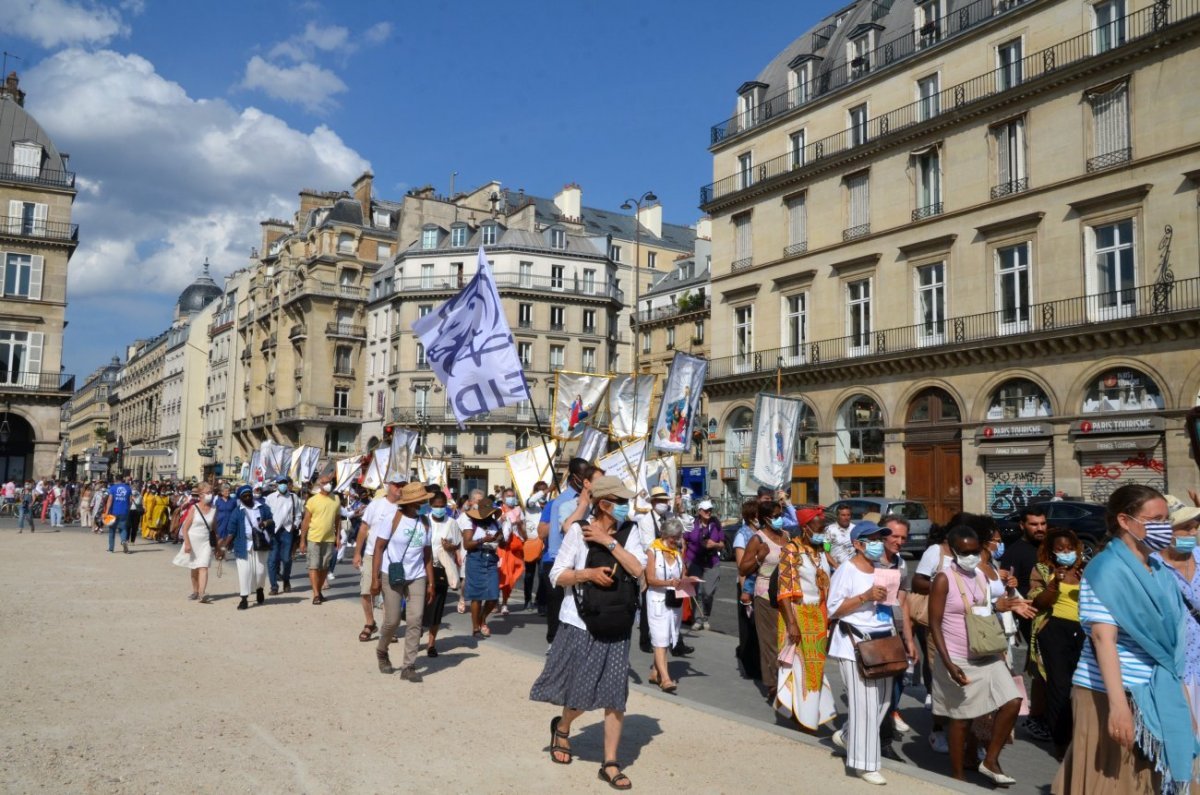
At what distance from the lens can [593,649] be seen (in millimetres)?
6070

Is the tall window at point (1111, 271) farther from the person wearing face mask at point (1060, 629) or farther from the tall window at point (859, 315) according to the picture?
the person wearing face mask at point (1060, 629)

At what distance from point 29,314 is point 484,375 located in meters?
46.7

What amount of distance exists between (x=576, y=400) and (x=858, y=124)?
20139mm

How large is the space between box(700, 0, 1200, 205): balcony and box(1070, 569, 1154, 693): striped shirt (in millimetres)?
26591

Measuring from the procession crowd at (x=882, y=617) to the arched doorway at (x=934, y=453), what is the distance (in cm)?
1991

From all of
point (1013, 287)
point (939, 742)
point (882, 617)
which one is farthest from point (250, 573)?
point (1013, 287)

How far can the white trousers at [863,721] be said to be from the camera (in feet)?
20.2

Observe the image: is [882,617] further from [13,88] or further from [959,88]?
[13,88]

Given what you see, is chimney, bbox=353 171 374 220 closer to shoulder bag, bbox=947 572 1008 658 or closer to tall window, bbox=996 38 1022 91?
tall window, bbox=996 38 1022 91

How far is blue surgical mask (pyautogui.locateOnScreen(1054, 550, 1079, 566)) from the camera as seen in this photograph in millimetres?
7042

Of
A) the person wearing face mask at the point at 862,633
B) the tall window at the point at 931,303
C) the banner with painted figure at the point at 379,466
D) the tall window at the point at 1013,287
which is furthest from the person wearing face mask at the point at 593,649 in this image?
the tall window at the point at 931,303

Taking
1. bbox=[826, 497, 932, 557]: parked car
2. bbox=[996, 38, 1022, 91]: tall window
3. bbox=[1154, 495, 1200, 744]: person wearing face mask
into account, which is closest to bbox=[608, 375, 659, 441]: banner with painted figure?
bbox=[826, 497, 932, 557]: parked car

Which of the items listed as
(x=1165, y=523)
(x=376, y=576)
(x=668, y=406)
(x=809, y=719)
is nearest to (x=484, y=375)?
(x=668, y=406)

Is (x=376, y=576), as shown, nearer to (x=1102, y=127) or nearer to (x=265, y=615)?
(x=265, y=615)
